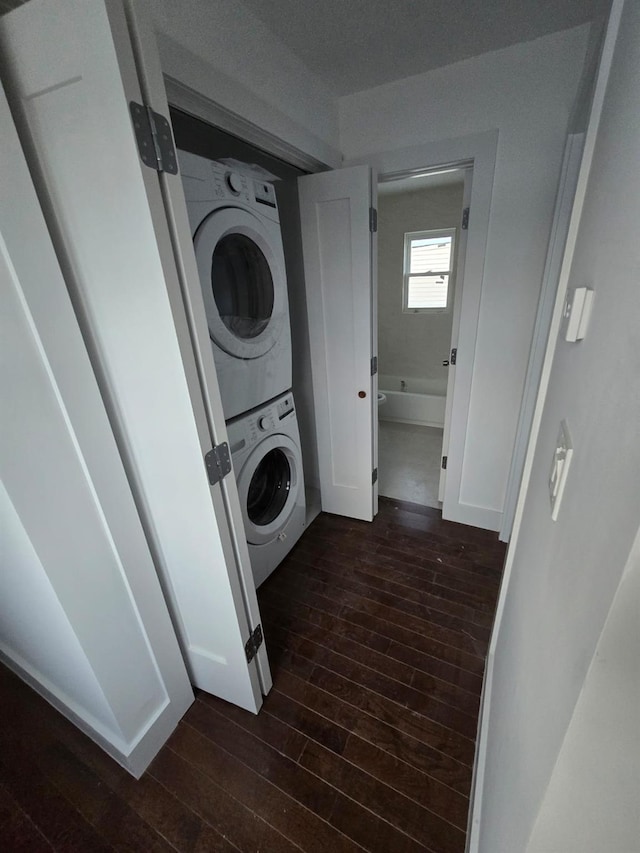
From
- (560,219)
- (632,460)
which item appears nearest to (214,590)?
(632,460)

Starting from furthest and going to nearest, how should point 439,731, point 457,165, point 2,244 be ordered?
point 457,165
point 439,731
point 2,244

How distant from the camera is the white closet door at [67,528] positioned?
0.76 meters

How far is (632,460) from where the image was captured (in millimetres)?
307

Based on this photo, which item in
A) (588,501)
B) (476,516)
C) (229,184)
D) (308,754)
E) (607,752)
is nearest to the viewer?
(607,752)

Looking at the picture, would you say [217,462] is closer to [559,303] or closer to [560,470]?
[560,470]

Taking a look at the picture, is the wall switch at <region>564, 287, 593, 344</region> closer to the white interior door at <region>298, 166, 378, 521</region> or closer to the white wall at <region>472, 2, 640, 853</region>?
the white wall at <region>472, 2, 640, 853</region>

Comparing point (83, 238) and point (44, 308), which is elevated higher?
point (83, 238)

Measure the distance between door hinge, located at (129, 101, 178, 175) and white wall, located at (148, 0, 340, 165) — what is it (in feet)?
1.54

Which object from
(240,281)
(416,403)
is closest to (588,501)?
(240,281)

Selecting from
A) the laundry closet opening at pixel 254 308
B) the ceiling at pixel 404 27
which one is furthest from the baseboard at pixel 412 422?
the ceiling at pixel 404 27

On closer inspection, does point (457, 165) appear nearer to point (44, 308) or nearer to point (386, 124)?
point (386, 124)

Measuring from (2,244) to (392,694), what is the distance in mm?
1807

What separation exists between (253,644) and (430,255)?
12.7 ft

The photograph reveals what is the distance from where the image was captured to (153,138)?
0.71m
